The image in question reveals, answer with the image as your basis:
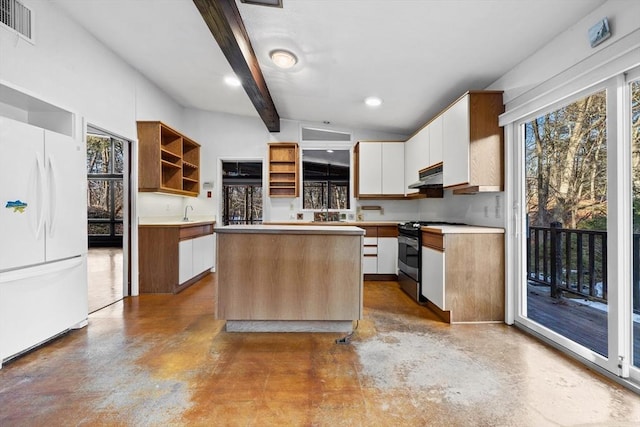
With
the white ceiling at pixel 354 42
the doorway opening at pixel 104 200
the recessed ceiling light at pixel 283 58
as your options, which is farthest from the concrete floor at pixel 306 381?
the doorway opening at pixel 104 200

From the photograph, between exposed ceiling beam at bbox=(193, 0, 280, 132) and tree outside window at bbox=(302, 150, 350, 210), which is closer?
exposed ceiling beam at bbox=(193, 0, 280, 132)

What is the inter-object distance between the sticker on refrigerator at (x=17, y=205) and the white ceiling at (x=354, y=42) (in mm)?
1821

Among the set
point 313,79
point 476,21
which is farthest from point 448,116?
point 313,79

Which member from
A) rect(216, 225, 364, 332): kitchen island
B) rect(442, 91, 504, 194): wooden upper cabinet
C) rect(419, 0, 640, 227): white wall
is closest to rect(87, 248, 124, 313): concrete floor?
rect(216, 225, 364, 332): kitchen island

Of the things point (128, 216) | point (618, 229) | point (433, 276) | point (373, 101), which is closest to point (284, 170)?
point (373, 101)

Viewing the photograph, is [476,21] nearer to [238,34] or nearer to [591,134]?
[591,134]

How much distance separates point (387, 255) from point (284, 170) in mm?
2257

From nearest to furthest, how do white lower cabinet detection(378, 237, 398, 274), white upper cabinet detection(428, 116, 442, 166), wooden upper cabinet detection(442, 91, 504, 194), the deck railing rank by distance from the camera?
wooden upper cabinet detection(442, 91, 504, 194), the deck railing, white upper cabinet detection(428, 116, 442, 166), white lower cabinet detection(378, 237, 398, 274)

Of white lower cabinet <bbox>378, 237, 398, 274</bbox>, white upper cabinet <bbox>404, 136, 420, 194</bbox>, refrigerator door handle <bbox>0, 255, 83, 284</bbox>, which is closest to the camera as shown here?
refrigerator door handle <bbox>0, 255, 83, 284</bbox>

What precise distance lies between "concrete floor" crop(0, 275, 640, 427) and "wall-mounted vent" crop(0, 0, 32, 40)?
98.8 inches

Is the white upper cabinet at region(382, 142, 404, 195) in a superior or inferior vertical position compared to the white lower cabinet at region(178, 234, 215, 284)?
superior

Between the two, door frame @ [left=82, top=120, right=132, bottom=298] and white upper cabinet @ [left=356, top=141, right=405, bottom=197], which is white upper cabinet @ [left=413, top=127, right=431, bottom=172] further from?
door frame @ [left=82, top=120, right=132, bottom=298]

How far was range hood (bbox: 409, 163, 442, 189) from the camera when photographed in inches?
139

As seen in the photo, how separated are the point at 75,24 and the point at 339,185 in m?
3.96
